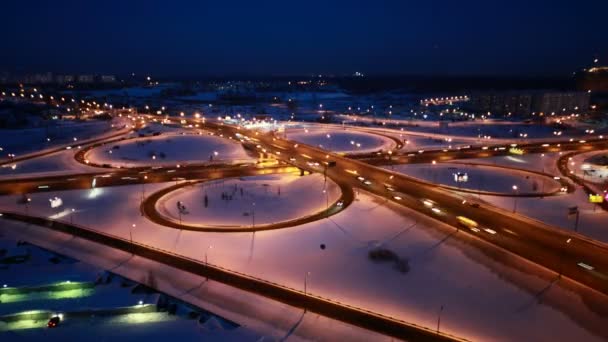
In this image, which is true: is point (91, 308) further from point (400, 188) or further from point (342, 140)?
point (342, 140)

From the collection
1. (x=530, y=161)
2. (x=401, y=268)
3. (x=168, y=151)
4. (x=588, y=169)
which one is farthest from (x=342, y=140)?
(x=401, y=268)

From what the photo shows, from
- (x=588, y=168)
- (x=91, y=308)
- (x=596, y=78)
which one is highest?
(x=596, y=78)

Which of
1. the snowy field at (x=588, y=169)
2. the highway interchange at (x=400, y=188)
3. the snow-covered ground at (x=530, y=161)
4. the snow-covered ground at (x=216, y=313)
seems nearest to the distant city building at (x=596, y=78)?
the highway interchange at (x=400, y=188)

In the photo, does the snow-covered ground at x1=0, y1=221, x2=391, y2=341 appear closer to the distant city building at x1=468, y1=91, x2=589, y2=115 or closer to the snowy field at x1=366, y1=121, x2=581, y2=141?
the snowy field at x1=366, y1=121, x2=581, y2=141

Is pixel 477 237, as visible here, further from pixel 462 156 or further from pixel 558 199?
pixel 462 156

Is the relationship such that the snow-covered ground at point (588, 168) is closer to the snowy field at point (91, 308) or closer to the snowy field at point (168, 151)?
the snowy field at point (168, 151)

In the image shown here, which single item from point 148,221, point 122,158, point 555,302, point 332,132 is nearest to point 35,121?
point 122,158
